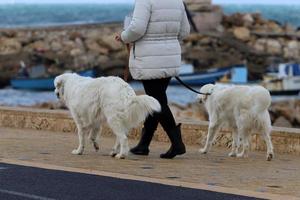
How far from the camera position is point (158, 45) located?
1029cm

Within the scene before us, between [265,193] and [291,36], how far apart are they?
75962 mm

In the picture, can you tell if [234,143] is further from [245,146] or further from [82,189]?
[82,189]

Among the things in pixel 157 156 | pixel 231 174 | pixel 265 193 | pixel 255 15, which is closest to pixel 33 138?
pixel 157 156

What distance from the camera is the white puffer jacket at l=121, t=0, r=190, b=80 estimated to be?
10.1m

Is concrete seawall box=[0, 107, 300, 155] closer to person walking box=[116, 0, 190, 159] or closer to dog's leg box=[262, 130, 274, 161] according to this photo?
dog's leg box=[262, 130, 274, 161]

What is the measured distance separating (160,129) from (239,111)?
2.45 metres

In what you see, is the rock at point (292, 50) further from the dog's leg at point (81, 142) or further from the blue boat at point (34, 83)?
the dog's leg at point (81, 142)

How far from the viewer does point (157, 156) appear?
1097 cm

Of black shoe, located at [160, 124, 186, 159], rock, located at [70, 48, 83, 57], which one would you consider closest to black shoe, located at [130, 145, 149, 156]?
black shoe, located at [160, 124, 186, 159]

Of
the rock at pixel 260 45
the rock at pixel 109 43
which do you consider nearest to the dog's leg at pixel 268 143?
the rock at pixel 109 43

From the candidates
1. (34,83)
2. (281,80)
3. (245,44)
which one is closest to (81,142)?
(281,80)

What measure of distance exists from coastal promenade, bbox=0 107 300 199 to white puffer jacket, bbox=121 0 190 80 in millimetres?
1074

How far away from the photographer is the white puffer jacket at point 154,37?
399 inches

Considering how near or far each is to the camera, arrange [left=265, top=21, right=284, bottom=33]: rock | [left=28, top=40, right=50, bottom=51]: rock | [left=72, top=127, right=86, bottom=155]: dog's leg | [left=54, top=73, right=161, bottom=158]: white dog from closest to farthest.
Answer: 1. [left=54, top=73, right=161, bottom=158]: white dog
2. [left=72, top=127, right=86, bottom=155]: dog's leg
3. [left=28, top=40, right=50, bottom=51]: rock
4. [left=265, top=21, right=284, bottom=33]: rock
